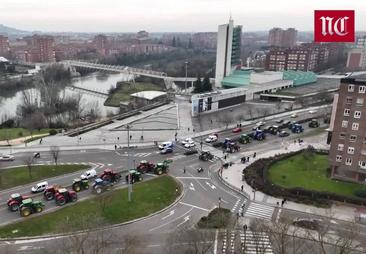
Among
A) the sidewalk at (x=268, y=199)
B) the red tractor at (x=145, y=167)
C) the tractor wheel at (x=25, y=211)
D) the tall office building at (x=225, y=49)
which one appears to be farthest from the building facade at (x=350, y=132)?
the tall office building at (x=225, y=49)

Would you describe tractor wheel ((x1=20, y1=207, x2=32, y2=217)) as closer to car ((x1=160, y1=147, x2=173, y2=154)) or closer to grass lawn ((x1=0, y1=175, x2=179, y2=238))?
grass lawn ((x1=0, y1=175, x2=179, y2=238))

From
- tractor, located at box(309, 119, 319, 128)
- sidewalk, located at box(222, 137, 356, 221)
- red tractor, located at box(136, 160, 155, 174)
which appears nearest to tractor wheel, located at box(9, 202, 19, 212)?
red tractor, located at box(136, 160, 155, 174)

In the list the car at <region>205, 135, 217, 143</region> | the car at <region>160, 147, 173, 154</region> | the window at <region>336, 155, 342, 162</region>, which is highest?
the window at <region>336, 155, 342, 162</region>

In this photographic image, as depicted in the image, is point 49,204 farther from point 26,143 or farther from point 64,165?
point 26,143

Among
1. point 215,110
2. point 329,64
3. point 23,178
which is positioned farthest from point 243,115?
point 329,64

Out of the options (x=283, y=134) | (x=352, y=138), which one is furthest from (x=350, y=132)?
(x=283, y=134)
